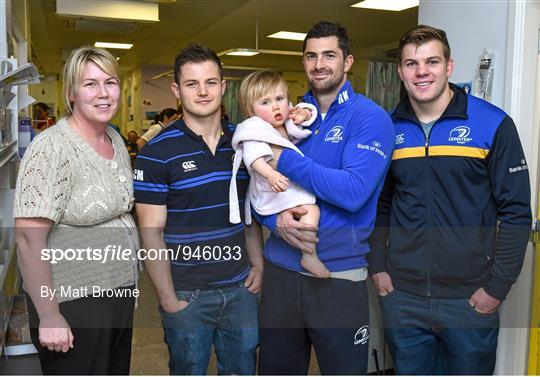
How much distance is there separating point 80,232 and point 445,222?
1118 millimetres

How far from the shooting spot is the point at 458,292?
71.1 inches

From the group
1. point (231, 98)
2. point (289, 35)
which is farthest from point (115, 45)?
point (289, 35)

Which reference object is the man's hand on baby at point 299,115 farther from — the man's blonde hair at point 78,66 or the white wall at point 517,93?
the white wall at point 517,93

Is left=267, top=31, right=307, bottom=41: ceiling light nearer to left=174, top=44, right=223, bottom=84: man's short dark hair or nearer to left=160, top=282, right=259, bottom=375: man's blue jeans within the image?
left=174, top=44, right=223, bottom=84: man's short dark hair

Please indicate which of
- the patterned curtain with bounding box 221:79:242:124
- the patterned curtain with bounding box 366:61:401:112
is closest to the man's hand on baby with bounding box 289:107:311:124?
the patterned curtain with bounding box 366:61:401:112

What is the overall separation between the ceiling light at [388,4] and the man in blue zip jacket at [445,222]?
354 centimetres

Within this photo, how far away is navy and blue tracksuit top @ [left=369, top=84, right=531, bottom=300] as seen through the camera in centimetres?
174

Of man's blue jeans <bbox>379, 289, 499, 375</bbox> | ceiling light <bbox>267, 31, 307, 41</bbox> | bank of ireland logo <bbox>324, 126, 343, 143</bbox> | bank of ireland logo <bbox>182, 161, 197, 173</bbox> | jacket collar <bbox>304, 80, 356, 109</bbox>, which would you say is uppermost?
ceiling light <bbox>267, 31, 307, 41</bbox>

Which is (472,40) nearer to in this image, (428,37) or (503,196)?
(428,37)

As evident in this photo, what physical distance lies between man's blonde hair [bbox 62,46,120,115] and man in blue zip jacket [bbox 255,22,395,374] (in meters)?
0.55

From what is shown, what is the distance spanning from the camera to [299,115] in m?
1.73

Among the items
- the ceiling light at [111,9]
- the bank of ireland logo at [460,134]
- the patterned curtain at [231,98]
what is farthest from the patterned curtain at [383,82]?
the bank of ireland logo at [460,134]

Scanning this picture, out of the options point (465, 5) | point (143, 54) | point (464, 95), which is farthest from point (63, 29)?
point (464, 95)

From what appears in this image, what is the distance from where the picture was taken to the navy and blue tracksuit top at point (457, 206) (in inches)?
68.5
